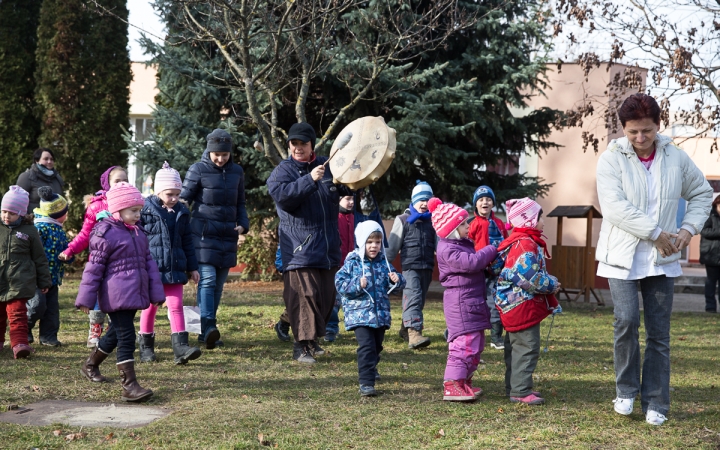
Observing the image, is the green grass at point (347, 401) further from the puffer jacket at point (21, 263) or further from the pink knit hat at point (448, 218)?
the pink knit hat at point (448, 218)

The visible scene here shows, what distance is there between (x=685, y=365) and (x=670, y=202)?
11.8 ft

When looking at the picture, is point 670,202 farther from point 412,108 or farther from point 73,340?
point 412,108

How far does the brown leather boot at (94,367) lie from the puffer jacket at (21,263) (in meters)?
1.43

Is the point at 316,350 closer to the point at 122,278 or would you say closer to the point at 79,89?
the point at 122,278

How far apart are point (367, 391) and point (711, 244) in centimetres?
1099

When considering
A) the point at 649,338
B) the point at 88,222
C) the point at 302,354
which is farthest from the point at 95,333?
the point at 649,338

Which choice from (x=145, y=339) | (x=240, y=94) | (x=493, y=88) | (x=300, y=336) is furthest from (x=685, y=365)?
(x=240, y=94)

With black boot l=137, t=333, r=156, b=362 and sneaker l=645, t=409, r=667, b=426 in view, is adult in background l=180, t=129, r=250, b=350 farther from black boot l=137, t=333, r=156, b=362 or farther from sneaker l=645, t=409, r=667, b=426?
sneaker l=645, t=409, r=667, b=426

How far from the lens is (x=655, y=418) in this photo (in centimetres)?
529

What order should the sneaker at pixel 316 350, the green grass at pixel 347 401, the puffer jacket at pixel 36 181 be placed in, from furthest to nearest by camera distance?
the puffer jacket at pixel 36 181 → the sneaker at pixel 316 350 → the green grass at pixel 347 401

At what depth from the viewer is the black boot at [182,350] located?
281 inches

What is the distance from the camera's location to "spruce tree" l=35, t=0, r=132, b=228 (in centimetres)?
1928

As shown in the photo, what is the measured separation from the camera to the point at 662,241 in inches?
203

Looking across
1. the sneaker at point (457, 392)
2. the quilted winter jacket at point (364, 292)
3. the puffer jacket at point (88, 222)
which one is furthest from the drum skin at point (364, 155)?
the puffer jacket at point (88, 222)
